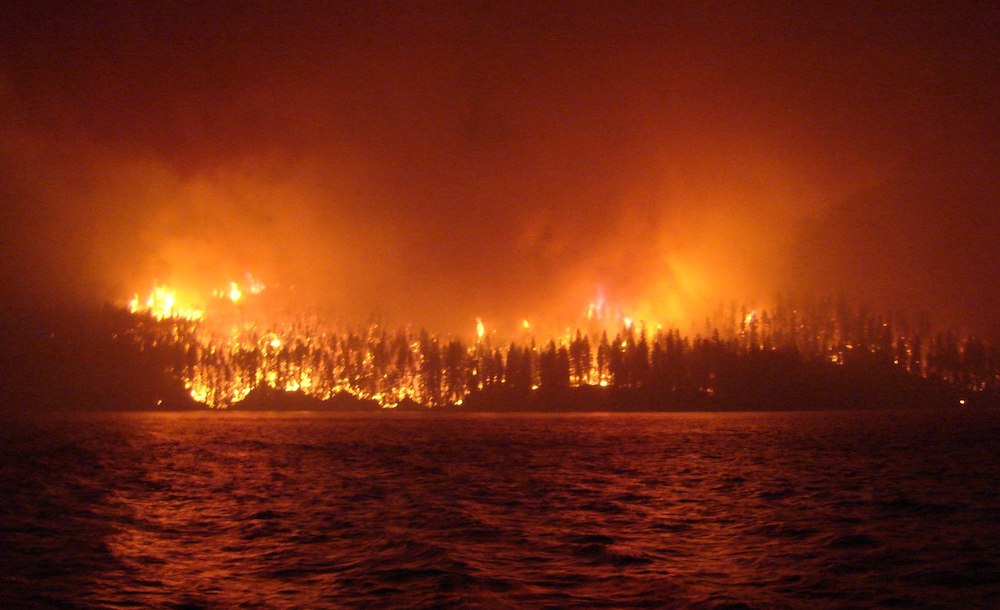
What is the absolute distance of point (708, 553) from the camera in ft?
118

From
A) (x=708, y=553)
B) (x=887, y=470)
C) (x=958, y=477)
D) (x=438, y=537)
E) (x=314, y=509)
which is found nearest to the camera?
(x=708, y=553)

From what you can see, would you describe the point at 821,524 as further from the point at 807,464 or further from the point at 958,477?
the point at 807,464

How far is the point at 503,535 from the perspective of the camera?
4128 cm

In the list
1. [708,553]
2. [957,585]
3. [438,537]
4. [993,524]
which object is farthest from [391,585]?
[993,524]

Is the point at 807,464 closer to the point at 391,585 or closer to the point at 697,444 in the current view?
the point at 697,444

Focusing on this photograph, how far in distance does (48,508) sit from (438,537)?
29.0 meters

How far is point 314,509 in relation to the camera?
169 feet

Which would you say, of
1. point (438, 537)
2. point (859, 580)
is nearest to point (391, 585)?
point (438, 537)

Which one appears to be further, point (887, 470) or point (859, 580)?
point (887, 470)

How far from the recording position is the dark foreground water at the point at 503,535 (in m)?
28.7

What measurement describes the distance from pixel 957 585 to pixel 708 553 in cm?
995

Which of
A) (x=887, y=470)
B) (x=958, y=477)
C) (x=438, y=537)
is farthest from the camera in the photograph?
(x=887, y=470)

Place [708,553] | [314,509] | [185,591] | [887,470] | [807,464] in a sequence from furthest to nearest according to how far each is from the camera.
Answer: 1. [807,464]
2. [887,470]
3. [314,509]
4. [708,553]
5. [185,591]

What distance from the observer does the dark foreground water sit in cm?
2870
